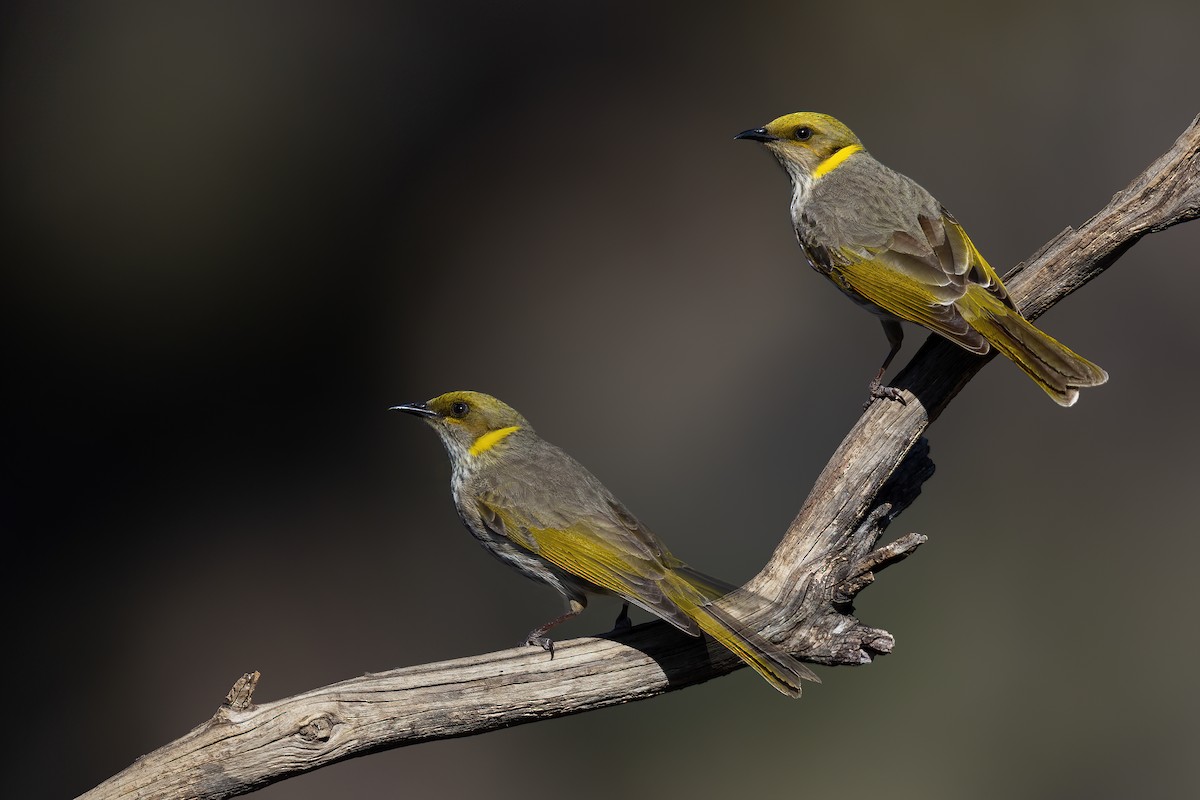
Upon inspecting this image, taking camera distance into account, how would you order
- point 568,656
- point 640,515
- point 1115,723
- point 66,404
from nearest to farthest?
point 568,656 < point 1115,723 < point 640,515 < point 66,404

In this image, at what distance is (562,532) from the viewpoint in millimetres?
5152

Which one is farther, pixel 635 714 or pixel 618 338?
pixel 618 338

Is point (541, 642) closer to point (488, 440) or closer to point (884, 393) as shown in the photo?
point (488, 440)

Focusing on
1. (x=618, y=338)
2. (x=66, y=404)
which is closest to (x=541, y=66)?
(x=618, y=338)

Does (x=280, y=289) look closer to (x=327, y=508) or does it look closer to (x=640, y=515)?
(x=327, y=508)

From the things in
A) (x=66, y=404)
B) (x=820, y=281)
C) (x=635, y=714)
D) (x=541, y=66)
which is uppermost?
(x=541, y=66)

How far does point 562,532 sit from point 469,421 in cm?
86

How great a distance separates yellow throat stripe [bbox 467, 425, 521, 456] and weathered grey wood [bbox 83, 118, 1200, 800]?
1.14 metres

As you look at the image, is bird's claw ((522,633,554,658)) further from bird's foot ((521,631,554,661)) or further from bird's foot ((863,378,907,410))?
bird's foot ((863,378,907,410))

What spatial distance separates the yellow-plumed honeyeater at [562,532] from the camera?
4559 millimetres

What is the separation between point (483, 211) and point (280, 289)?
2.35m

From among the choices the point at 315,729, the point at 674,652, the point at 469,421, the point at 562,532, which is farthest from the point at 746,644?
the point at 469,421

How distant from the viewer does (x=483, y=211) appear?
Result: 13.4 meters

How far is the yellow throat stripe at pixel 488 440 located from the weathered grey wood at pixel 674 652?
3.75 ft
